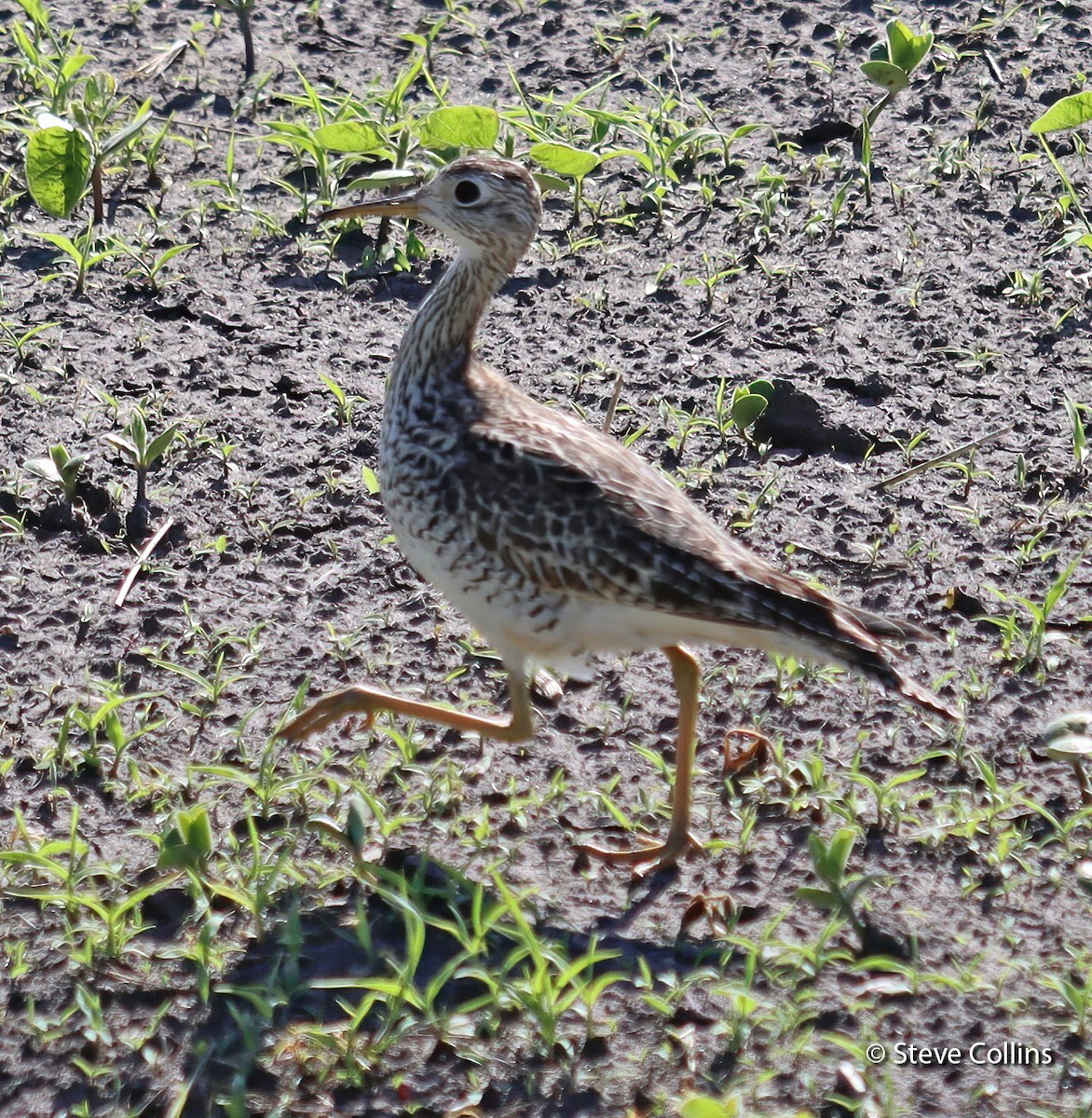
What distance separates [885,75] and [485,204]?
3.24 metres

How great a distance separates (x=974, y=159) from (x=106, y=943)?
5.81 meters

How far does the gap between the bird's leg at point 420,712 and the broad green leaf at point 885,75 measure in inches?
170

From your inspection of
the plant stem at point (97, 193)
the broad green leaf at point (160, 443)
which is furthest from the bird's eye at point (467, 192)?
the plant stem at point (97, 193)

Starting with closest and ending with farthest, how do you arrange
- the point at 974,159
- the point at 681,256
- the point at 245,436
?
the point at 245,436
the point at 681,256
the point at 974,159

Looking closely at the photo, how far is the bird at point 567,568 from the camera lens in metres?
4.29

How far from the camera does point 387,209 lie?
214 inches

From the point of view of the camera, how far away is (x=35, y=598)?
5273 mm

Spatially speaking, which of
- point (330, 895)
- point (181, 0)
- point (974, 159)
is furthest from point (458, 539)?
point (181, 0)

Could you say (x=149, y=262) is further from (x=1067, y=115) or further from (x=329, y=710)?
(x=1067, y=115)

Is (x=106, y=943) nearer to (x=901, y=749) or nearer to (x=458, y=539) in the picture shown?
(x=458, y=539)

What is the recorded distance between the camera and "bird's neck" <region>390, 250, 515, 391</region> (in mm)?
4957

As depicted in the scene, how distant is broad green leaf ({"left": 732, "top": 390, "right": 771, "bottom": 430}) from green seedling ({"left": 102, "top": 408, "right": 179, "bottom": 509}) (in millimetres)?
2119

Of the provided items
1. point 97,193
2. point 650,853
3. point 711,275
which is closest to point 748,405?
point 711,275

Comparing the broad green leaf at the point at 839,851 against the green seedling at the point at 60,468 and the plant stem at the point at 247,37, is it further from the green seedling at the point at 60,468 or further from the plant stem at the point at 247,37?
the plant stem at the point at 247,37
